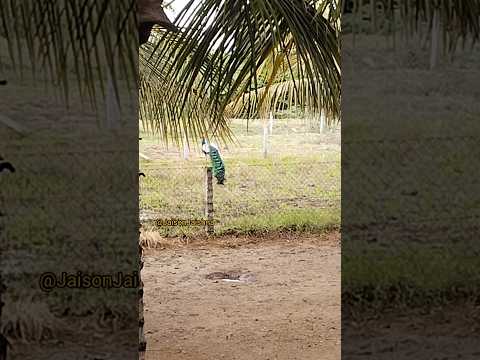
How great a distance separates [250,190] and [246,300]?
2460 mm

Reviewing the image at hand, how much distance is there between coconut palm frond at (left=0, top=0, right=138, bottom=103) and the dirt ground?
7.49ft

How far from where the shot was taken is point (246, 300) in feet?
16.7

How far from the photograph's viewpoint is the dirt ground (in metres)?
4.02

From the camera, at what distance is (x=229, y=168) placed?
25.1 ft

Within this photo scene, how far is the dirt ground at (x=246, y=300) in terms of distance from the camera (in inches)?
158

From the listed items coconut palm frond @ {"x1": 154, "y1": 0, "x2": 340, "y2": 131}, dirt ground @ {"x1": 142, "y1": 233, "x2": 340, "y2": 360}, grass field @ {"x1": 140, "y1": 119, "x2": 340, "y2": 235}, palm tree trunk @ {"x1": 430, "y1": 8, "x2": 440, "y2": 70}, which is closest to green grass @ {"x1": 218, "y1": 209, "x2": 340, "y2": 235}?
grass field @ {"x1": 140, "y1": 119, "x2": 340, "y2": 235}

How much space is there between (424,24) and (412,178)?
494mm

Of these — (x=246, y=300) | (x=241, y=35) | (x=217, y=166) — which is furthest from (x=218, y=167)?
(x=241, y=35)

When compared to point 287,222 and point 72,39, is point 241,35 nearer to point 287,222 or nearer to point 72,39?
point 72,39

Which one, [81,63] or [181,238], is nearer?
[81,63]

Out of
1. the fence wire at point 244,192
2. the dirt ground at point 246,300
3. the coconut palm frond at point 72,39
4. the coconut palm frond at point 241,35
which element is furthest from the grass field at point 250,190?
the coconut palm frond at point 72,39

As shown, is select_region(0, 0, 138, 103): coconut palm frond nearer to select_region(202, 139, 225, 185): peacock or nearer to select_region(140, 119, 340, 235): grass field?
select_region(140, 119, 340, 235): grass field

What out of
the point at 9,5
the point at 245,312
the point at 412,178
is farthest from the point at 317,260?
the point at 9,5

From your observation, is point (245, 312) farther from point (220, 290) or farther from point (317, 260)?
point (317, 260)
